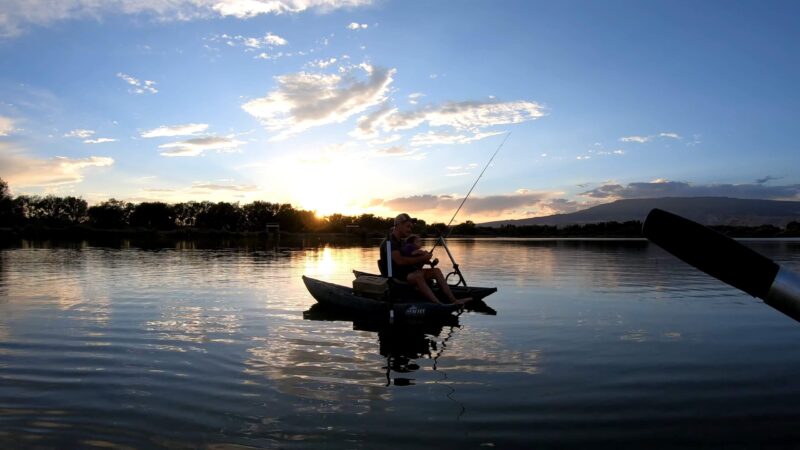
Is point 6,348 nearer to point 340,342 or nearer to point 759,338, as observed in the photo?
point 340,342

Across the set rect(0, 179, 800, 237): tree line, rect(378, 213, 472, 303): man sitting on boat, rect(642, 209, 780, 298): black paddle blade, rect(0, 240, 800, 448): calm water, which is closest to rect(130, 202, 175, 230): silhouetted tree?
rect(0, 179, 800, 237): tree line

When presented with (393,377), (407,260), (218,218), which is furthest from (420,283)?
(218,218)

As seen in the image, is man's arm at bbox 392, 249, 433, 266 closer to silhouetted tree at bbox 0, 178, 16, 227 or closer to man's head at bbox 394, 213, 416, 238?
man's head at bbox 394, 213, 416, 238

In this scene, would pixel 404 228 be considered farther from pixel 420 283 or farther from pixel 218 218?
pixel 218 218

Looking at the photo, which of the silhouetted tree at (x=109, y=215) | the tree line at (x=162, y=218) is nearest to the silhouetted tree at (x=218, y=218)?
the tree line at (x=162, y=218)

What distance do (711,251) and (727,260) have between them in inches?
1.9

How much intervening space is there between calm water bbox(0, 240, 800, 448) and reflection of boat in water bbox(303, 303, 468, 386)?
0.23 feet

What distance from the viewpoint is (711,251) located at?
5.23ft

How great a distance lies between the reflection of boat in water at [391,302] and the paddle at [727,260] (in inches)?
457

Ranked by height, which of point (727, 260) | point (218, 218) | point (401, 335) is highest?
point (218, 218)

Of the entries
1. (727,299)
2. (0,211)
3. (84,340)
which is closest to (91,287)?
(84,340)

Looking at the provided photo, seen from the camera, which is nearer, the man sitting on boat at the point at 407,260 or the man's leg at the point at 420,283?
the man's leg at the point at 420,283

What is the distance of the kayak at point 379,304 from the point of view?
520 inches

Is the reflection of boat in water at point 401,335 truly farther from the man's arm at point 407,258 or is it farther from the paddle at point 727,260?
the paddle at point 727,260
